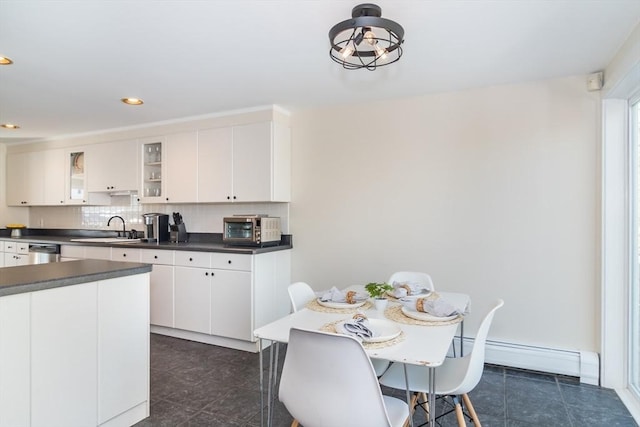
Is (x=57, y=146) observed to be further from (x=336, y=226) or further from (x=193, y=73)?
(x=336, y=226)

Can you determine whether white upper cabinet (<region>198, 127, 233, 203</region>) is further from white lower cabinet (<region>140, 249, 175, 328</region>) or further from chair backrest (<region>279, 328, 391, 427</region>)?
chair backrest (<region>279, 328, 391, 427</region>)

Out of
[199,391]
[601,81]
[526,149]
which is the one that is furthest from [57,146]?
[601,81]

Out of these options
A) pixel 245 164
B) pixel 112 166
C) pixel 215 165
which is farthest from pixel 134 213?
pixel 245 164

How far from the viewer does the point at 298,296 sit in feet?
7.66

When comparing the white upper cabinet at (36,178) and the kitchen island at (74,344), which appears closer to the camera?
the kitchen island at (74,344)

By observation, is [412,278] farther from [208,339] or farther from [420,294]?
[208,339]

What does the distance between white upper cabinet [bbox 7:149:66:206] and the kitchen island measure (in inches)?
131

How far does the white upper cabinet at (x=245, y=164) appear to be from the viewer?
3668mm

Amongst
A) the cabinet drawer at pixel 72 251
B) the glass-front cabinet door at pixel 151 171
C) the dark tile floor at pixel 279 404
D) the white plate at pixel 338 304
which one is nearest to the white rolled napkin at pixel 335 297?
the white plate at pixel 338 304

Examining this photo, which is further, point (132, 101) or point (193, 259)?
point (193, 259)

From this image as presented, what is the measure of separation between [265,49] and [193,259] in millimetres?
2097

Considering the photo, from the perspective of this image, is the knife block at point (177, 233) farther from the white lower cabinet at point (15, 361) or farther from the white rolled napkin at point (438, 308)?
the white rolled napkin at point (438, 308)

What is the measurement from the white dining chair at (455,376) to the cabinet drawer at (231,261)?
1.73 metres

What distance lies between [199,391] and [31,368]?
1.15 metres
